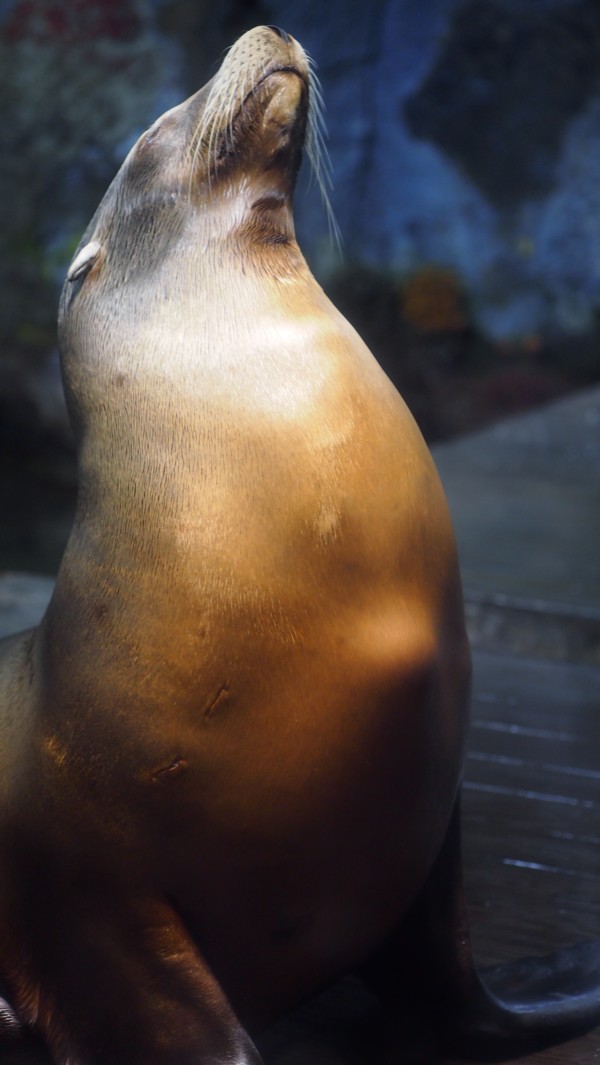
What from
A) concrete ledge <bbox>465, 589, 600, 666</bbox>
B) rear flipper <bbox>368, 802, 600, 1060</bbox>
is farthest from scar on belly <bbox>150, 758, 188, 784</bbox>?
concrete ledge <bbox>465, 589, 600, 666</bbox>

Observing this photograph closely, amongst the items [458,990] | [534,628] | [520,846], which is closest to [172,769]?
[458,990]

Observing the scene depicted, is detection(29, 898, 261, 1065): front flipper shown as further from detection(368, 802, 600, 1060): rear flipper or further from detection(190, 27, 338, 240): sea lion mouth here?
detection(190, 27, 338, 240): sea lion mouth

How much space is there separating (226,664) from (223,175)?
0.64m

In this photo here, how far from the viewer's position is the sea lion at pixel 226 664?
51.2 inches

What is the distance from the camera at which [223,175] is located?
4.96 ft

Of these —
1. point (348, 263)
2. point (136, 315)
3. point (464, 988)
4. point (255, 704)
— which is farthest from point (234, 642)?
point (348, 263)

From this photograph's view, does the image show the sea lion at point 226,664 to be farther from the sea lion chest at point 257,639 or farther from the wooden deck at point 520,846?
the wooden deck at point 520,846

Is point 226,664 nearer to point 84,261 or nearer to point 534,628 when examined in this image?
point 84,261

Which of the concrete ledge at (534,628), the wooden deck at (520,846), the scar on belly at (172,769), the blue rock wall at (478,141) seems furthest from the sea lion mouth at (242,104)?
the blue rock wall at (478,141)

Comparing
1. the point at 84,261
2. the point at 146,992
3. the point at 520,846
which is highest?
the point at 84,261

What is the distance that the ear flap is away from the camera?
1.56 m

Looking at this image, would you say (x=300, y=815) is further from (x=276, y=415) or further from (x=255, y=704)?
(x=276, y=415)

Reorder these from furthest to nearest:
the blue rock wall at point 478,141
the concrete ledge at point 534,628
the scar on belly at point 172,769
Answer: the blue rock wall at point 478,141 < the concrete ledge at point 534,628 < the scar on belly at point 172,769

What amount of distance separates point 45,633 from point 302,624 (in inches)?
13.4
